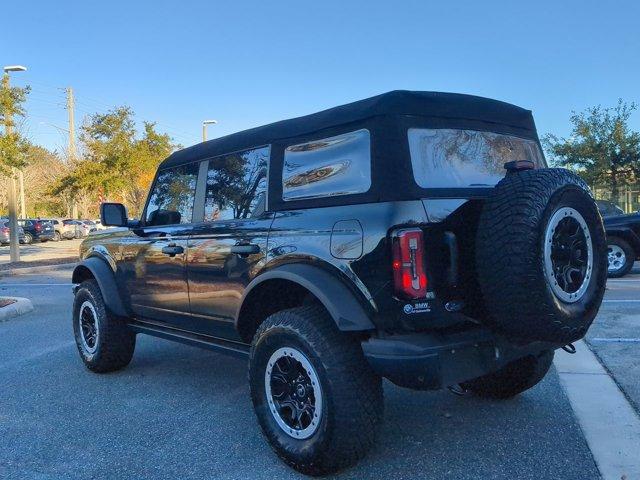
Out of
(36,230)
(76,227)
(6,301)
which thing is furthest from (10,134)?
(76,227)

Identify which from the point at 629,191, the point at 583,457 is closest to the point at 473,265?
the point at 583,457

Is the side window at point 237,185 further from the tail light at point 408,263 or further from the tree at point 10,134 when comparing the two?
the tree at point 10,134

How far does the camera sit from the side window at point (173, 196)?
4449mm

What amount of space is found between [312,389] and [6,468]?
6.15ft

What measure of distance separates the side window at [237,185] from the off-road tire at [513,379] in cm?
200

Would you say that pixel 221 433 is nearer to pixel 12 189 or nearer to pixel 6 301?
pixel 6 301

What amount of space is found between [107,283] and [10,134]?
42.1 ft

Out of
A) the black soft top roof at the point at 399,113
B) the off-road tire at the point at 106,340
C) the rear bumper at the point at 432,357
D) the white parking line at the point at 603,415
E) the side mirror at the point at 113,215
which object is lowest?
the white parking line at the point at 603,415

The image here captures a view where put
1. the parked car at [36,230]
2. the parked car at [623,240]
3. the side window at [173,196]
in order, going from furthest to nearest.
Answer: the parked car at [36,230] < the parked car at [623,240] < the side window at [173,196]

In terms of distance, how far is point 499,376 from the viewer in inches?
158

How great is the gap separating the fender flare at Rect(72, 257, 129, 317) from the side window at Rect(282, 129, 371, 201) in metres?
2.27

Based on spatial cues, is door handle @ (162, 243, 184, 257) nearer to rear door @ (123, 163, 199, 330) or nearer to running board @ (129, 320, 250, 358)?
rear door @ (123, 163, 199, 330)

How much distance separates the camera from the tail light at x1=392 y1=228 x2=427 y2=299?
277 cm

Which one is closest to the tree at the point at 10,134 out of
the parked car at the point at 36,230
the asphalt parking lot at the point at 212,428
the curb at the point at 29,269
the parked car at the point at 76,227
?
the curb at the point at 29,269
